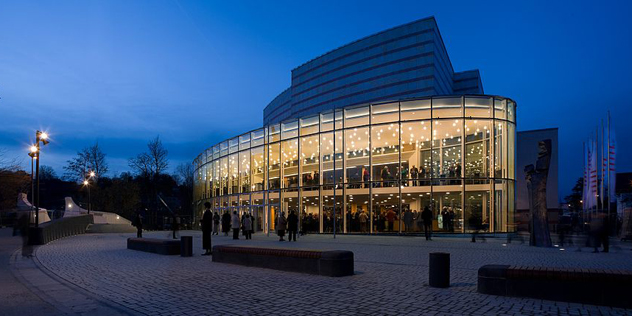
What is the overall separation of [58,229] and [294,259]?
67.9ft

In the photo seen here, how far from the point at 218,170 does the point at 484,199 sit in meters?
24.5

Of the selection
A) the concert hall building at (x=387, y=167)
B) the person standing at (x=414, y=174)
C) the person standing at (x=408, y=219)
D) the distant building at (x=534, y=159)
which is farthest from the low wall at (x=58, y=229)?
the distant building at (x=534, y=159)

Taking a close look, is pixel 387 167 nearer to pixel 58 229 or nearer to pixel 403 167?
pixel 403 167

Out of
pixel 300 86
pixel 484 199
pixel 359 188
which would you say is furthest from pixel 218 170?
pixel 300 86

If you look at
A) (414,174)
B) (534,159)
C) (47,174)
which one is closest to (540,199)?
(414,174)

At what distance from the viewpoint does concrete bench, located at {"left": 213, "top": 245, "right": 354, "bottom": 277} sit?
391 inches

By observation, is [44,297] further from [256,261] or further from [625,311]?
[625,311]

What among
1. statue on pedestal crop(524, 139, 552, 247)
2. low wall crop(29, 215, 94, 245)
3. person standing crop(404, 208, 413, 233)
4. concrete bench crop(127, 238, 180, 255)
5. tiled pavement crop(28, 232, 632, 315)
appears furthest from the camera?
person standing crop(404, 208, 413, 233)

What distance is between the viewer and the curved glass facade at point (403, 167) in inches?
1112

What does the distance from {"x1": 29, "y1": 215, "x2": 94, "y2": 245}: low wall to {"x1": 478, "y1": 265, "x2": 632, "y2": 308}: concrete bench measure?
1930 cm

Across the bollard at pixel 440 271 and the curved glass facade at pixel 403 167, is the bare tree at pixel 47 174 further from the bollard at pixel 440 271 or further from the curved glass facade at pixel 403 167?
the bollard at pixel 440 271

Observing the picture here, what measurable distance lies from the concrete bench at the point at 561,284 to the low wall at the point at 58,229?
19.3 metres

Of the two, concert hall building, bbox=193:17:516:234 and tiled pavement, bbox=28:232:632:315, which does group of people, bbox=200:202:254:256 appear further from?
concert hall building, bbox=193:17:516:234

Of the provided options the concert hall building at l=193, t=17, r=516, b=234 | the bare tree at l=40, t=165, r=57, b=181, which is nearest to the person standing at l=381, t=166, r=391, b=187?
the concert hall building at l=193, t=17, r=516, b=234
